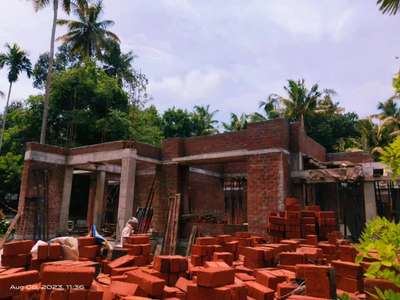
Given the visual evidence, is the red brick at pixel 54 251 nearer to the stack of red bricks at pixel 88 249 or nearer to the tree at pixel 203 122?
the stack of red bricks at pixel 88 249

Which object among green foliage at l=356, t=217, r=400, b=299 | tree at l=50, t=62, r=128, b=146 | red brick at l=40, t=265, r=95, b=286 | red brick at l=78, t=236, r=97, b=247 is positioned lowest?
red brick at l=40, t=265, r=95, b=286

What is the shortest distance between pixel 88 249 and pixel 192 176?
9.52 metres

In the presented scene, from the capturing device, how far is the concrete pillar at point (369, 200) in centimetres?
1088

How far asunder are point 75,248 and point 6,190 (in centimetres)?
1884

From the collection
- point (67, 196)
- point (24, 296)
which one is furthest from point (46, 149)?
point (24, 296)

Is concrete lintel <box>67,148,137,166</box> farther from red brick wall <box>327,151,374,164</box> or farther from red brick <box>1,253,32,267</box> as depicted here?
red brick wall <box>327,151,374,164</box>

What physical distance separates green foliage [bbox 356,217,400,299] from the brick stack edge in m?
2.26

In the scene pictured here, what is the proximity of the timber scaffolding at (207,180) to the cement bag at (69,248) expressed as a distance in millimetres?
5984

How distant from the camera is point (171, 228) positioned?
43.4 ft

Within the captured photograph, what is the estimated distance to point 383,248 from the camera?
4.89ft

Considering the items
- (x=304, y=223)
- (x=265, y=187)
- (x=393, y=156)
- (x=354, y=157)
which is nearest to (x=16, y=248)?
(x=393, y=156)

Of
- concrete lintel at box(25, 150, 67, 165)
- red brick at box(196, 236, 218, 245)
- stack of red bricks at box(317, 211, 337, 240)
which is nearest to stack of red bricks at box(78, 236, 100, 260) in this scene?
red brick at box(196, 236, 218, 245)

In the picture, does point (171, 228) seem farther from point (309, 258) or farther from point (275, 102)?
point (275, 102)

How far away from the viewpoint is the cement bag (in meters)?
6.77
